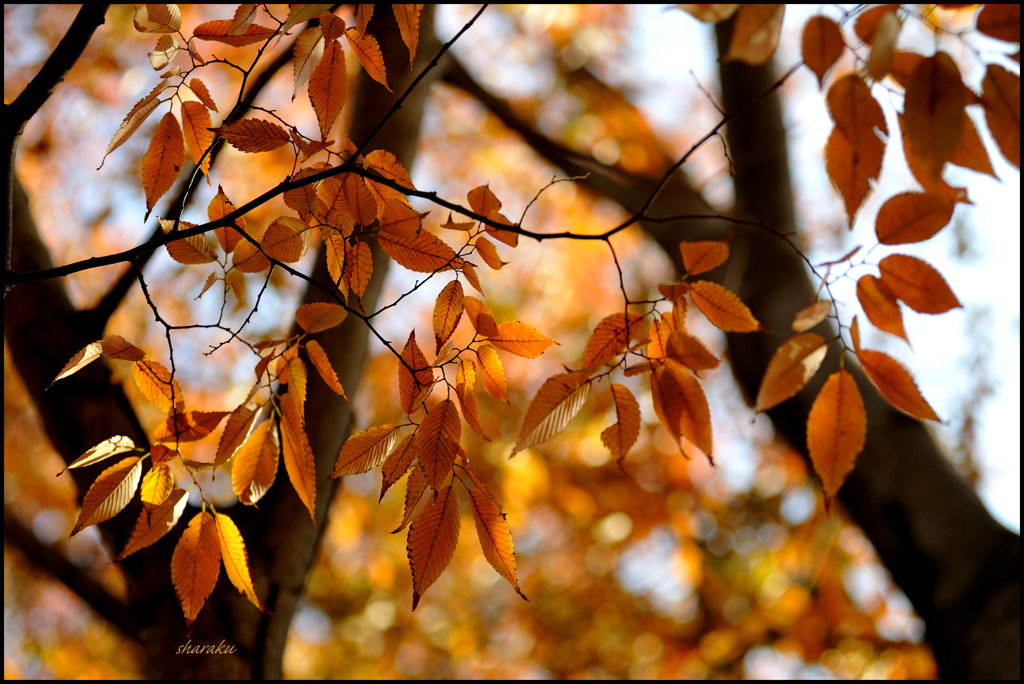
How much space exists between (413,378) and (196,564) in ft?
1.00

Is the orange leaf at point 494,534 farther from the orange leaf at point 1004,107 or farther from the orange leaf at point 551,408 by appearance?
the orange leaf at point 1004,107

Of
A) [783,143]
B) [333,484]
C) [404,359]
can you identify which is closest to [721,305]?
[404,359]

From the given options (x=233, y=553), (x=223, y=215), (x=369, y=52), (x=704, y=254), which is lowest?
(x=233, y=553)

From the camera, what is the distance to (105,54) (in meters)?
2.88

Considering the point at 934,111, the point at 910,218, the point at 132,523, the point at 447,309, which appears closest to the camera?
the point at 934,111

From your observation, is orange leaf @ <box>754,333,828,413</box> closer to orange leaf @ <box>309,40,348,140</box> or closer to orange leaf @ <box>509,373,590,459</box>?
orange leaf @ <box>509,373,590,459</box>

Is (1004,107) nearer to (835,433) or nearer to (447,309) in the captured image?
(835,433)

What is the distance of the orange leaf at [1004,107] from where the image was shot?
413mm

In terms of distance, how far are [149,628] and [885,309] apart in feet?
4.06

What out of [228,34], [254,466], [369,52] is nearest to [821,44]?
[369,52]

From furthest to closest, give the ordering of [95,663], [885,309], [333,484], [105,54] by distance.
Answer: [95,663]
[105,54]
[333,484]
[885,309]

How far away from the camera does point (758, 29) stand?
1.73ft

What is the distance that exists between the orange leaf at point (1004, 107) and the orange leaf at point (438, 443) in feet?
1.61

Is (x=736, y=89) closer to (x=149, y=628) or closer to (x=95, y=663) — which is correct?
(x=149, y=628)
